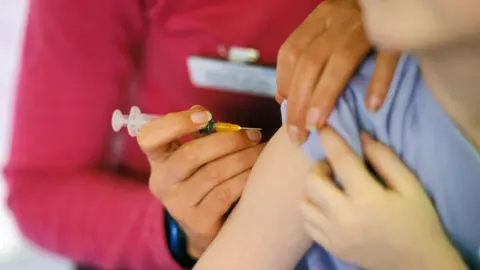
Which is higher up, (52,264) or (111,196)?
(111,196)

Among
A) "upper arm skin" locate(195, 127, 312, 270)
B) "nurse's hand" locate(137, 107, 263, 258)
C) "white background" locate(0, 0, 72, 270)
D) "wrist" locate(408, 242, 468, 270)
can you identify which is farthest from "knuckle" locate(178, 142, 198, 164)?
"white background" locate(0, 0, 72, 270)

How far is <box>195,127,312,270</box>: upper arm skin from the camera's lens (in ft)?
2.80

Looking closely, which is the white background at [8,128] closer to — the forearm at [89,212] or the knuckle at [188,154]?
the forearm at [89,212]

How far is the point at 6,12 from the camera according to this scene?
174 centimetres

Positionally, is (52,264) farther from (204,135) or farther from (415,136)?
(415,136)

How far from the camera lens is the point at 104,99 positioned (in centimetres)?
125

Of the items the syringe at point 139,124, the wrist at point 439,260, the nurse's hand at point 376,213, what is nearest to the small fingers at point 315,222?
the nurse's hand at point 376,213

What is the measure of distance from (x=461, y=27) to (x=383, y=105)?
0.15 metres

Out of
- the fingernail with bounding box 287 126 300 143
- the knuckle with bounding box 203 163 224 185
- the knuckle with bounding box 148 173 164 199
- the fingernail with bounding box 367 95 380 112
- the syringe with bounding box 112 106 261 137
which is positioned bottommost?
the knuckle with bounding box 148 173 164 199

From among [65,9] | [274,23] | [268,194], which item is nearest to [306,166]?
[268,194]

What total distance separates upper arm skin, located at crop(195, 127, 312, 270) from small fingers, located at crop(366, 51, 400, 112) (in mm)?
111

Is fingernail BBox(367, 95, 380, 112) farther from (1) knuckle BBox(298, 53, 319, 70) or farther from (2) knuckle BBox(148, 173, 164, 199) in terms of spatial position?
(2) knuckle BBox(148, 173, 164, 199)

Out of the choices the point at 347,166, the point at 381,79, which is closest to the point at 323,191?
the point at 347,166

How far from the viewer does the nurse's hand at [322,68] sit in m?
0.79
